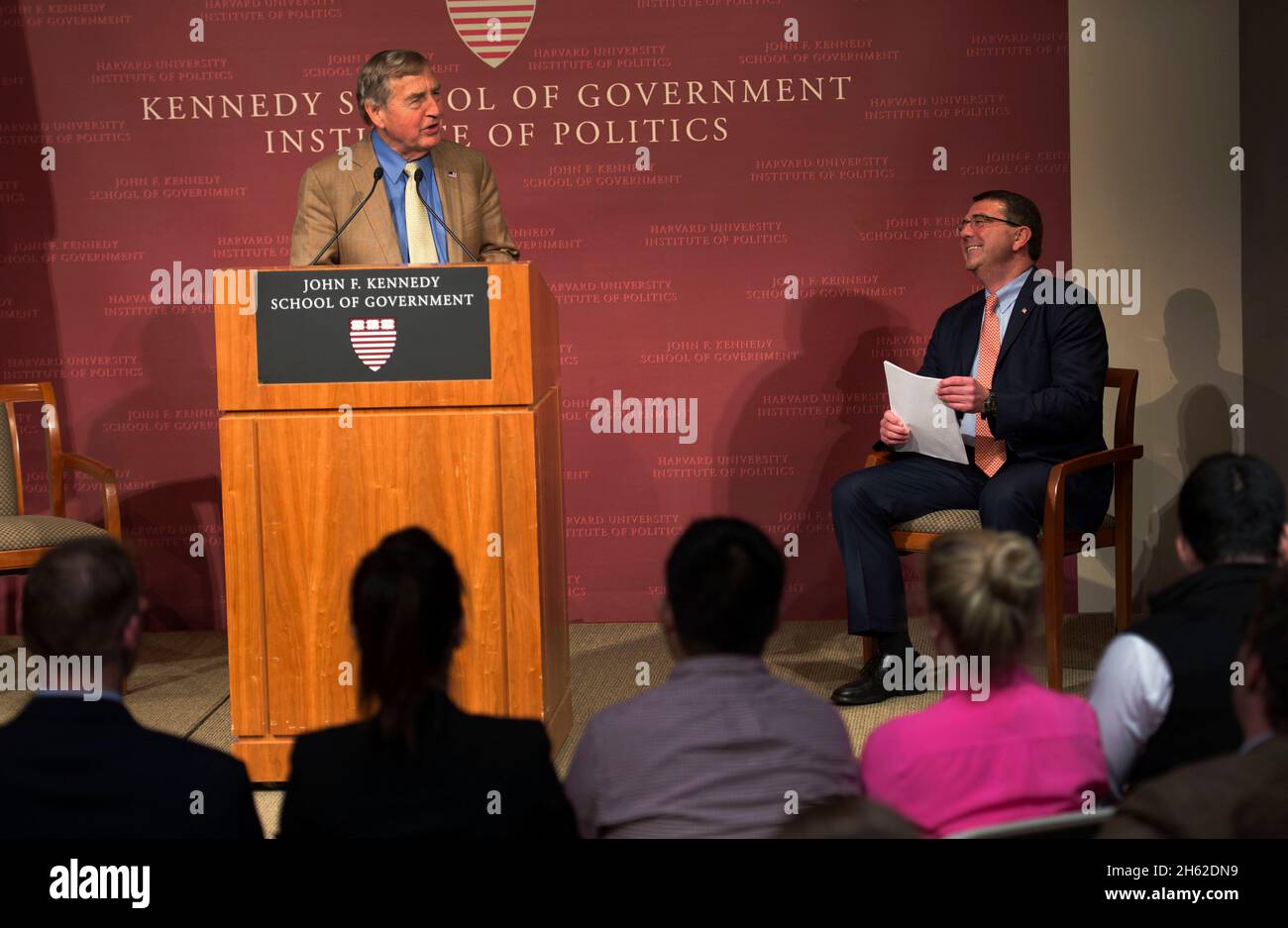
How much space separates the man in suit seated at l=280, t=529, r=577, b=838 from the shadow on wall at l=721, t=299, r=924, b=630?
11.1 feet

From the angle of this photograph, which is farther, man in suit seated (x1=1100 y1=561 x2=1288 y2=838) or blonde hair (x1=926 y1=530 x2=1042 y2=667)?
blonde hair (x1=926 y1=530 x2=1042 y2=667)

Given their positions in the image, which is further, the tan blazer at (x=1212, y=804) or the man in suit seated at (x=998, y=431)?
the man in suit seated at (x=998, y=431)

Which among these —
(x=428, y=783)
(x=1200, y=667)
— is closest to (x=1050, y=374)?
(x=1200, y=667)

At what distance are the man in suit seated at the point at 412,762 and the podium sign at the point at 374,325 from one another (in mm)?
1399

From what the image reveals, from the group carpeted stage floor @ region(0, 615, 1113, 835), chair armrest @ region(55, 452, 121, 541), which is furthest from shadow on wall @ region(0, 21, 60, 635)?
carpeted stage floor @ region(0, 615, 1113, 835)

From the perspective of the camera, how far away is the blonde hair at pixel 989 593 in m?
1.92

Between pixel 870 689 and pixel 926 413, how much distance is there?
34.1 inches

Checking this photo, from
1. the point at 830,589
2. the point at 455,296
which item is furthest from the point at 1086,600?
the point at 455,296

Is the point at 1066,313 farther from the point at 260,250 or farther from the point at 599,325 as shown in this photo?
the point at 260,250

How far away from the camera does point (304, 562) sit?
3273 mm

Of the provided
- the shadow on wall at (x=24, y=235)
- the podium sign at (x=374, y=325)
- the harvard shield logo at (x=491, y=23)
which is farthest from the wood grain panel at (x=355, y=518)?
the shadow on wall at (x=24, y=235)

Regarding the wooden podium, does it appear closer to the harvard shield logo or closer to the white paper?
the white paper

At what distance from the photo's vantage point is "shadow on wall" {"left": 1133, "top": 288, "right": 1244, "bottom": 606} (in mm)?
5023

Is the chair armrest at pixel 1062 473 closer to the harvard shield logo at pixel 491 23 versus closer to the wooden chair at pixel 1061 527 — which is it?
the wooden chair at pixel 1061 527
